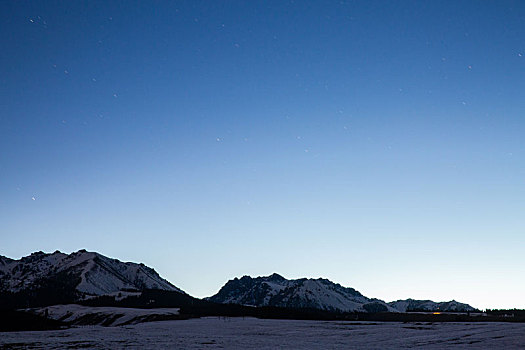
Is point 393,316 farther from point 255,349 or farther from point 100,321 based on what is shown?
point 255,349

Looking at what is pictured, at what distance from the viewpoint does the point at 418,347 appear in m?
57.3

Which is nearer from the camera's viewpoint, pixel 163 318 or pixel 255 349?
pixel 255 349

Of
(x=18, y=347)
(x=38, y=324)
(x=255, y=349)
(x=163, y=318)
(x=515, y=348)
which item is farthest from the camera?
(x=163, y=318)

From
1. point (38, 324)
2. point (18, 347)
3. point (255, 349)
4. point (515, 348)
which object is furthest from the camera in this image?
point (38, 324)

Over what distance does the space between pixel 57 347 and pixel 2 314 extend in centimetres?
7725

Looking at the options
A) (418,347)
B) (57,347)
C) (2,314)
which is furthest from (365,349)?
(2,314)

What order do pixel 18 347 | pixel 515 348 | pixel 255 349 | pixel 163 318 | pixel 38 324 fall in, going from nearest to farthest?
pixel 515 348 < pixel 255 349 < pixel 18 347 < pixel 38 324 < pixel 163 318

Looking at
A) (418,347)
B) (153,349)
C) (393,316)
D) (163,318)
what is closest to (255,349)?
(153,349)

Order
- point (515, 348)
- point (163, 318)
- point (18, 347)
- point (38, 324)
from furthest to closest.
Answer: point (163, 318), point (38, 324), point (18, 347), point (515, 348)

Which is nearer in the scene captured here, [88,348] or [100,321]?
[88,348]

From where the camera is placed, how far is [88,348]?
5928 centimetres

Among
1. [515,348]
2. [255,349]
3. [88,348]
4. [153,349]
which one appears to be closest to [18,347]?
[88,348]

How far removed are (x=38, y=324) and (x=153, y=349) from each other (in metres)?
81.3

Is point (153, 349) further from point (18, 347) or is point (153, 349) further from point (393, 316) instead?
point (393, 316)
